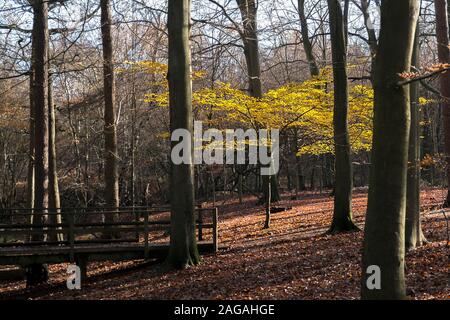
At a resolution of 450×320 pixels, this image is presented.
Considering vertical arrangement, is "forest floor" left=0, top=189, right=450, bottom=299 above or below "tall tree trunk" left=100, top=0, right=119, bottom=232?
below

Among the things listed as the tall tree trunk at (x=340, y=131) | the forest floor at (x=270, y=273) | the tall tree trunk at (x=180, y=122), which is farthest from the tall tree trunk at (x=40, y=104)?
the tall tree trunk at (x=340, y=131)

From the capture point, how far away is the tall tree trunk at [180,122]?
10812 millimetres

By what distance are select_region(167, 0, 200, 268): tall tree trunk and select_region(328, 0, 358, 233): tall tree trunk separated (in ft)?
13.7

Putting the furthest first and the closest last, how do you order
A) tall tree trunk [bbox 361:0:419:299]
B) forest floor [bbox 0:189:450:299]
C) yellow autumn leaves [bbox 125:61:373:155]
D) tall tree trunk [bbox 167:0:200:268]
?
1. yellow autumn leaves [bbox 125:61:373:155]
2. tall tree trunk [bbox 167:0:200:268]
3. forest floor [bbox 0:189:450:299]
4. tall tree trunk [bbox 361:0:419:299]

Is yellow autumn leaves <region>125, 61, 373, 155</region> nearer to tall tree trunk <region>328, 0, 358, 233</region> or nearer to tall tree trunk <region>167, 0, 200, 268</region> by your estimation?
tall tree trunk <region>328, 0, 358, 233</region>

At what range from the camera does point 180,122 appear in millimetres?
10812

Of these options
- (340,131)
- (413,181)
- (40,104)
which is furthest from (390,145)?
(40,104)

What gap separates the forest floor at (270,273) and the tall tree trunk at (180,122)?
1.88 ft

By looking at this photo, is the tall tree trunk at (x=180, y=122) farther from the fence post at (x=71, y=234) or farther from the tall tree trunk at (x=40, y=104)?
the tall tree trunk at (x=40, y=104)

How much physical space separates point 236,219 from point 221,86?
640 cm

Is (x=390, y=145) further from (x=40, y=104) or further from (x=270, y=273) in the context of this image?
(x=40, y=104)

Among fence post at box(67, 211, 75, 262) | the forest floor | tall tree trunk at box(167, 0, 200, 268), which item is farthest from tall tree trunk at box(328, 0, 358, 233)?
fence post at box(67, 211, 75, 262)

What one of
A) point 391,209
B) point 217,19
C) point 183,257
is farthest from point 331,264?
point 217,19

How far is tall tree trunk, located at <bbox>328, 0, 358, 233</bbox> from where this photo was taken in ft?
42.0
